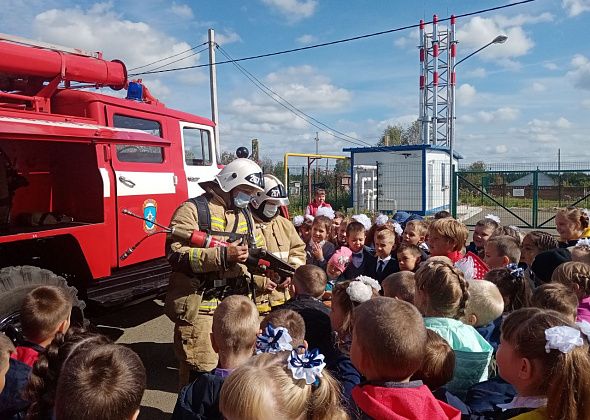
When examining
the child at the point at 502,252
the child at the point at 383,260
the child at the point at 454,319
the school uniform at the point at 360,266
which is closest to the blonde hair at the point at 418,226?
the child at the point at 383,260

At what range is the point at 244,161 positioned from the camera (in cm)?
373

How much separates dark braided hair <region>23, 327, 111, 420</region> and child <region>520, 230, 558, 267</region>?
390cm

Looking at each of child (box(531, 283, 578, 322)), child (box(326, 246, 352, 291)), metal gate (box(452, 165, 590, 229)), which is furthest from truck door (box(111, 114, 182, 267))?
metal gate (box(452, 165, 590, 229))

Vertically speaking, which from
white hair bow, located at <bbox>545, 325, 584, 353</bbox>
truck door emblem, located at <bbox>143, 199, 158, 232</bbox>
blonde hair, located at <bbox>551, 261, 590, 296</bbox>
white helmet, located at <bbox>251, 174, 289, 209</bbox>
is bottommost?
blonde hair, located at <bbox>551, 261, 590, 296</bbox>

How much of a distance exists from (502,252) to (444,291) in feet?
5.74

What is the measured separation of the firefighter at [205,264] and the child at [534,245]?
2.70 metres

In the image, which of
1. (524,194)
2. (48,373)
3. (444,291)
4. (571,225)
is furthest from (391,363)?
(524,194)

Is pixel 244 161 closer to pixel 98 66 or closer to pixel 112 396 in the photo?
pixel 112 396

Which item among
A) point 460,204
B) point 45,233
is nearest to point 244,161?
point 45,233

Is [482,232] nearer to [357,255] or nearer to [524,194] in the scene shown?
[357,255]

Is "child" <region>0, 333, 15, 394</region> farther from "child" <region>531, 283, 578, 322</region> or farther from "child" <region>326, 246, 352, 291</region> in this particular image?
"child" <region>326, 246, 352, 291</region>

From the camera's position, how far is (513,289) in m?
3.33

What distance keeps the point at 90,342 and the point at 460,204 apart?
19871 mm

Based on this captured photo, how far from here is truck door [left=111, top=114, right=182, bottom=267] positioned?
5.05m
